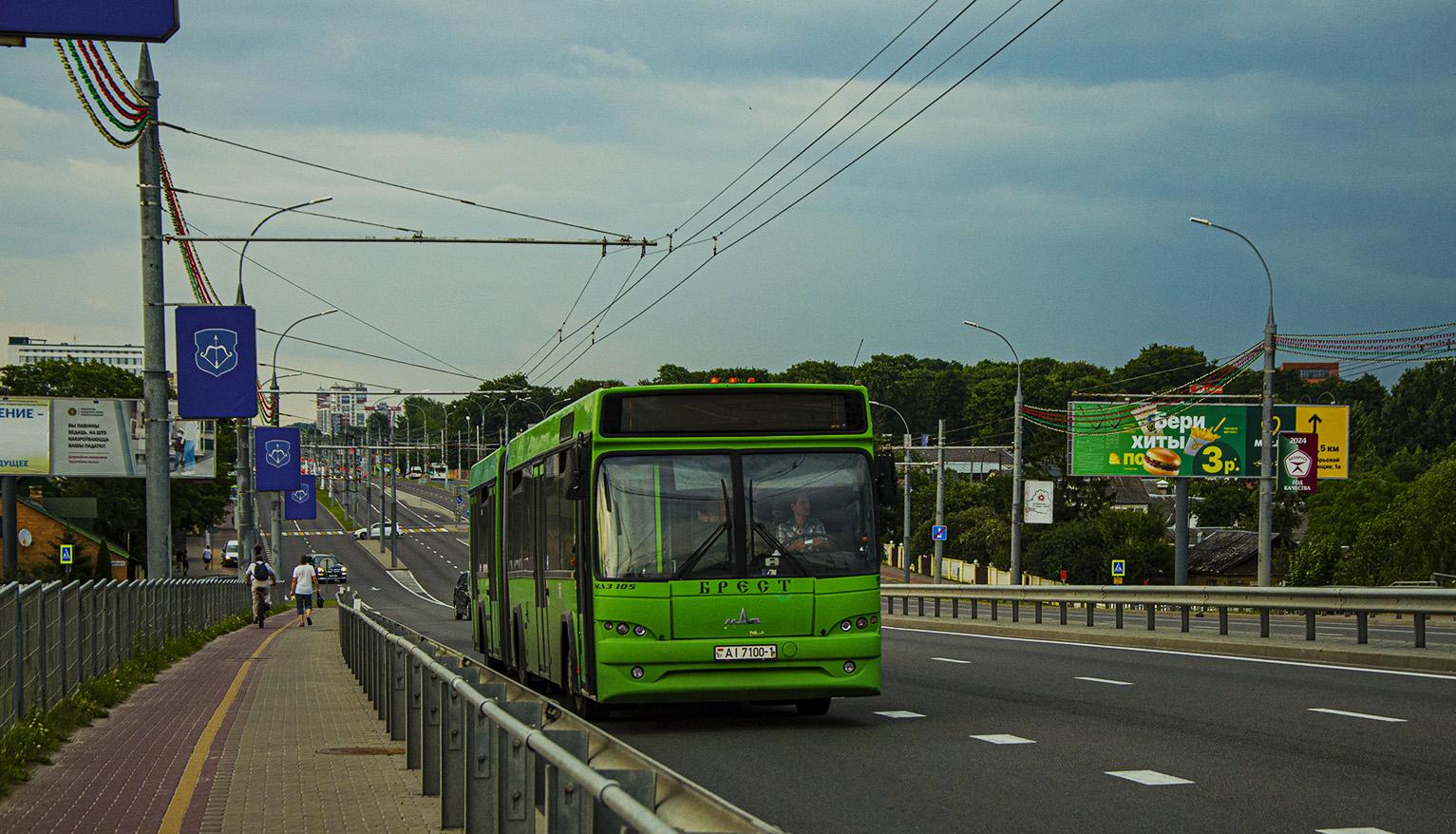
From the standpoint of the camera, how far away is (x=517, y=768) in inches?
242

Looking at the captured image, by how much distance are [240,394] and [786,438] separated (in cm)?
1223

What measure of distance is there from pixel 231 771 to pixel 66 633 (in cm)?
530

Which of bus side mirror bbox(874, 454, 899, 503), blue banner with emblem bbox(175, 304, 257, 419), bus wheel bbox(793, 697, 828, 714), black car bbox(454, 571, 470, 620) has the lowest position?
black car bbox(454, 571, 470, 620)

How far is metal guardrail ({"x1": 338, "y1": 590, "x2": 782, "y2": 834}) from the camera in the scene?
438 cm

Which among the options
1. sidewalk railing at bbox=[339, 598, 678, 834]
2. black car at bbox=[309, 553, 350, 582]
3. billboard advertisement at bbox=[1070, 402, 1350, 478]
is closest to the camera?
sidewalk railing at bbox=[339, 598, 678, 834]

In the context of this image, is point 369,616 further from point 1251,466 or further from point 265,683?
point 1251,466

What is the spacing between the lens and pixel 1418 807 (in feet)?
26.4

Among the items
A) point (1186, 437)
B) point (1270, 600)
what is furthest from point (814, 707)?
point (1186, 437)

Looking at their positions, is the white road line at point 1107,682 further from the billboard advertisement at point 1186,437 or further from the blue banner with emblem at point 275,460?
the billboard advertisement at point 1186,437

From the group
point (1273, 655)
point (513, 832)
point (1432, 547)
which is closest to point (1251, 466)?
point (1432, 547)

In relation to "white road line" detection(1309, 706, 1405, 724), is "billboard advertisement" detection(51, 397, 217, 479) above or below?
above

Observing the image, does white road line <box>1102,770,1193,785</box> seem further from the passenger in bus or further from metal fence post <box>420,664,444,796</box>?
metal fence post <box>420,664,444,796</box>

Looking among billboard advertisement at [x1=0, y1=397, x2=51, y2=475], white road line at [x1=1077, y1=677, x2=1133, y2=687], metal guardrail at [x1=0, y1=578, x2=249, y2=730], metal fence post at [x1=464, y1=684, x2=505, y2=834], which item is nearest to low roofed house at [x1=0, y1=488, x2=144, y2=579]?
billboard advertisement at [x1=0, y1=397, x2=51, y2=475]

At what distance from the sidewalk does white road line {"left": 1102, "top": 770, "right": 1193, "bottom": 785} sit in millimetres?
4095
